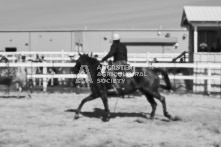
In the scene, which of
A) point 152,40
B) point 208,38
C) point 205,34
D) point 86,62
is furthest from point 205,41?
point 86,62

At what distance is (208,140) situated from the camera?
7.05 metres

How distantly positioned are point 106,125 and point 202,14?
12.0 meters

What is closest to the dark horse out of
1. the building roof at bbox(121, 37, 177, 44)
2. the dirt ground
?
the dirt ground

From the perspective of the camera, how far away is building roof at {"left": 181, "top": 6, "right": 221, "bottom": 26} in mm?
17453

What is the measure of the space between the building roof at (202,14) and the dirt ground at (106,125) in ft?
20.3

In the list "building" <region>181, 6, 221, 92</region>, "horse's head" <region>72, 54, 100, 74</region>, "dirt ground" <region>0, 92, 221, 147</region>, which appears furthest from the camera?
"building" <region>181, 6, 221, 92</region>

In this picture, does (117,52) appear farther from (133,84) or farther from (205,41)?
(205,41)

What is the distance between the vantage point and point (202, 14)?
18.3 metres

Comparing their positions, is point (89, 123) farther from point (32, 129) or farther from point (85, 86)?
point (85, 86)

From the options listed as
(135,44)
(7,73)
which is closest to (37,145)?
(7,73)

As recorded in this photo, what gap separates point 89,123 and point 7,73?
590 centimetres

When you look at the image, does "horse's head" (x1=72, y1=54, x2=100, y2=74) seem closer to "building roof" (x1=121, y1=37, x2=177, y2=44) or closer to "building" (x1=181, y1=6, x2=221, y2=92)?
"building" (x1=181, y1=6, x2=221, y2=92)

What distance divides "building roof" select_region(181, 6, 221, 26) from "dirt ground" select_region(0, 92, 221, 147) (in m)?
6.19

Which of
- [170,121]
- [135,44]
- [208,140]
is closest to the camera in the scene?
[208,140]
